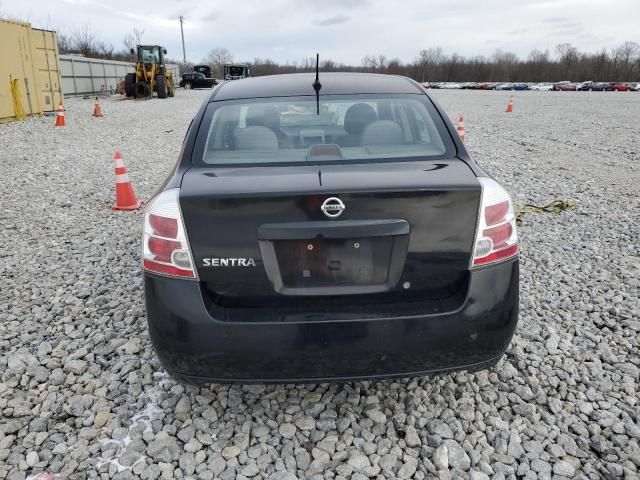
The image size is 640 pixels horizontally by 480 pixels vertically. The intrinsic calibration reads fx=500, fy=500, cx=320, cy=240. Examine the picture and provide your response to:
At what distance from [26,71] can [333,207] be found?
17.5 m

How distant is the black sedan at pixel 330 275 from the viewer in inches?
79.0

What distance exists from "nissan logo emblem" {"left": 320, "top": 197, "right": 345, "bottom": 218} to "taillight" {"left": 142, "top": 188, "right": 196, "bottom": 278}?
0.58 metres

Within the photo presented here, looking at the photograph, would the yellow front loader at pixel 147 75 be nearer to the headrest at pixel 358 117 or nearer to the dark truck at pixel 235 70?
the dark truck at pixel 235 70

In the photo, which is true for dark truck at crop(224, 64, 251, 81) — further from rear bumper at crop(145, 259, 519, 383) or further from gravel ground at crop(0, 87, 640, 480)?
rear bumper at crop(145, 259, 519, 383)

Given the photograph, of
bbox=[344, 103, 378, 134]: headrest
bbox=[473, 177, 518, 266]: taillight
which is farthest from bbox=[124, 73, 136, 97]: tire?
bbox=[473, 177, 518, 266]: taillight

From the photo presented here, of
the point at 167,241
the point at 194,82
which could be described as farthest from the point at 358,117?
the point at 194,82

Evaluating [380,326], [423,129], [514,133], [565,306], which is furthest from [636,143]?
[380,326]

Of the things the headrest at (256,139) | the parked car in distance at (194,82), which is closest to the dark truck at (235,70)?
the parked car in distance at (194,82)

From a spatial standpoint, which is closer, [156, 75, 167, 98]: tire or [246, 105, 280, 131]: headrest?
[246, 105, 280, 131]: headrest

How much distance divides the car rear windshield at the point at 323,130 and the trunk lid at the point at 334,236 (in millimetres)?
470

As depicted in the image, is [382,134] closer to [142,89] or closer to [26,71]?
[26,71]

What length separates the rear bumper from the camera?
203 cm

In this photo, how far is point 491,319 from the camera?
211 centimetres

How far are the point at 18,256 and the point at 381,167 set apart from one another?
4.01 m
